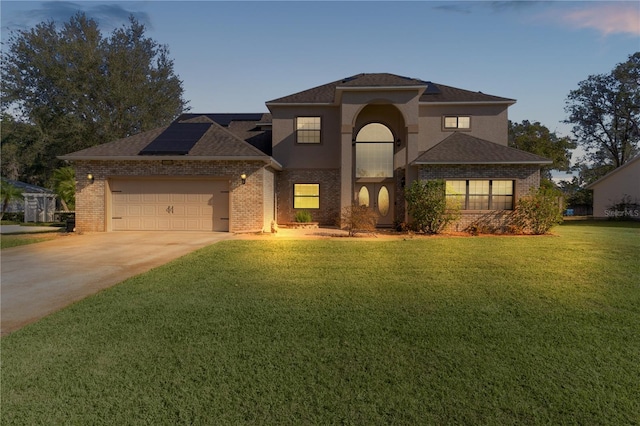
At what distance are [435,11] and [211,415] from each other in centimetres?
1338

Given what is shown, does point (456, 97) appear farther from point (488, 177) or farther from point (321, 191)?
point (321, 191)

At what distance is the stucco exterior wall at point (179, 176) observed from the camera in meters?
15.4

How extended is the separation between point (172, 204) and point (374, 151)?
33.5 feet

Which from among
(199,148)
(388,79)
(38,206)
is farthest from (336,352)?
(38,206)

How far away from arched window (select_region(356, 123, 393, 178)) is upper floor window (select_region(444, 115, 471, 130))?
322 cm

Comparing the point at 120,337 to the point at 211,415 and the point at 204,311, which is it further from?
the point at 211,415

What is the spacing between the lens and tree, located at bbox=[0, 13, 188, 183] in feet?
92.5

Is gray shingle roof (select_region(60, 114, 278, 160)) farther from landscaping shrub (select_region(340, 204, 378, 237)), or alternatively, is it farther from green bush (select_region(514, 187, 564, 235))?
green bush (select_region(514, 187, 564, 235))

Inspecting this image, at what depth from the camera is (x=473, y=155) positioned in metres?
16.4

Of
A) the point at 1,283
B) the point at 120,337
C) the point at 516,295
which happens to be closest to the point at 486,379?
the point at 516,295

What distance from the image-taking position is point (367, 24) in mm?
13438

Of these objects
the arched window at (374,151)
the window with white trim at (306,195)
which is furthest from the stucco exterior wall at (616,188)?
the window with white trim at (306,195)

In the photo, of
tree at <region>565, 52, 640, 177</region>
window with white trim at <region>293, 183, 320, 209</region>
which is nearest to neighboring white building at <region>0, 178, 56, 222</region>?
window with white trim at <region>293, 183, 320, 209</region>

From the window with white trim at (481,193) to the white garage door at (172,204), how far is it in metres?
10.1
